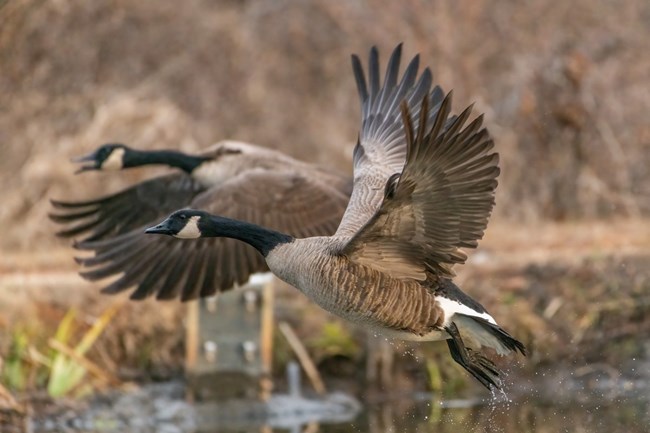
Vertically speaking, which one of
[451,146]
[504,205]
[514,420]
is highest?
[504,205]

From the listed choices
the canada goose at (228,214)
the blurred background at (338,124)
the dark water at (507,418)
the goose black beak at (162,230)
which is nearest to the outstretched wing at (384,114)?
the canada goose at (228,214)

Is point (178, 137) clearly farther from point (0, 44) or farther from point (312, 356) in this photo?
point (312, 356)

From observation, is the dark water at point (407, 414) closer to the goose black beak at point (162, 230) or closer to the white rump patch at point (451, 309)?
the white rump patch at point (451, 309)

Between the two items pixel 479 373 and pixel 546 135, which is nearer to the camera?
pixel 479 373

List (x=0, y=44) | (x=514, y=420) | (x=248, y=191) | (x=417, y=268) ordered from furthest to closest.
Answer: (x=0, y=44)
(x=514, y=420)
(x=248, y=191)
(x=417, y=268)

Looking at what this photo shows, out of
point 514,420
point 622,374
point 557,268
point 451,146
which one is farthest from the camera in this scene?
point 557,268

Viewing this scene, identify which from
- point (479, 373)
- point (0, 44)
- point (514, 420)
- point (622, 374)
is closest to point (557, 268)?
point (622, 374)

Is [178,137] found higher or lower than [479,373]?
higher

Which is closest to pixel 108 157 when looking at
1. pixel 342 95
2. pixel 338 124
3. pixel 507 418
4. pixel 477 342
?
pixel 507 418

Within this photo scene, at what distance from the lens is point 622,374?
12.3 metres

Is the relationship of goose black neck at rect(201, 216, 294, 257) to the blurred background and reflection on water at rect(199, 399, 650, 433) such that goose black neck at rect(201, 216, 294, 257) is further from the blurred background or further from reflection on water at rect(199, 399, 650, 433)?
the blurred background

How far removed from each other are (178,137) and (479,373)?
7992mm

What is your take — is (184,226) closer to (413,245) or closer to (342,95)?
(413,245)

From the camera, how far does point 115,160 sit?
38.7 feet
